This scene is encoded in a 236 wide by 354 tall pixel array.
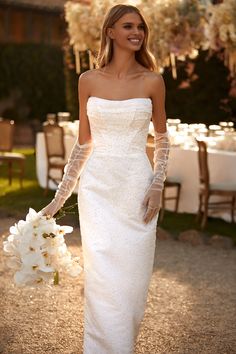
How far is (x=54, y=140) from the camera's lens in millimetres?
12086

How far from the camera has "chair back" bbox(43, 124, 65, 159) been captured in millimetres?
12023

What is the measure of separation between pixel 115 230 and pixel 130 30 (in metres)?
0.84

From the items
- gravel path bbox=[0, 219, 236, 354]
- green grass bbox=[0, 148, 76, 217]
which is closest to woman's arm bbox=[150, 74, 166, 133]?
gravel path bbox=[0, 219, 236, 354]

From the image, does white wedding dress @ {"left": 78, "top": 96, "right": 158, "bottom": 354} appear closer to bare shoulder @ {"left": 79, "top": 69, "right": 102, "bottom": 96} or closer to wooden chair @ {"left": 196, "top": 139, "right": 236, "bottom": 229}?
bare shoulder @ {"left": 79, "top": 69, "right": 102, "bottom": 96}

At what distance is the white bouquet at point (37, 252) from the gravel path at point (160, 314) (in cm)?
102

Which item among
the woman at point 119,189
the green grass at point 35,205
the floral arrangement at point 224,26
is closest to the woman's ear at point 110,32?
the woman at point 119,189

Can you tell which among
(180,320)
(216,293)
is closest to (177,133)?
(216,293)

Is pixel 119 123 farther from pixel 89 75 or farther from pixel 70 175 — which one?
pixel 70 175

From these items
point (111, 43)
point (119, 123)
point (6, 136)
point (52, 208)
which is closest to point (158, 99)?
point (119, 123)

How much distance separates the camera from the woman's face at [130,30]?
151 inches

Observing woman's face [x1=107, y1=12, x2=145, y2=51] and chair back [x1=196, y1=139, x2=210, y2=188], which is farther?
chair back [x1=196, y1=139, x2=210, y2=188]

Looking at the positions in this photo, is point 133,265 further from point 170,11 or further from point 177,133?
point 170,11

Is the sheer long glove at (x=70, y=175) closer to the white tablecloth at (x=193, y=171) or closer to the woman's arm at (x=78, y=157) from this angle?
the woman's arm at (x=78, y=157)

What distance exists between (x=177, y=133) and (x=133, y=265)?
22.1 feet
